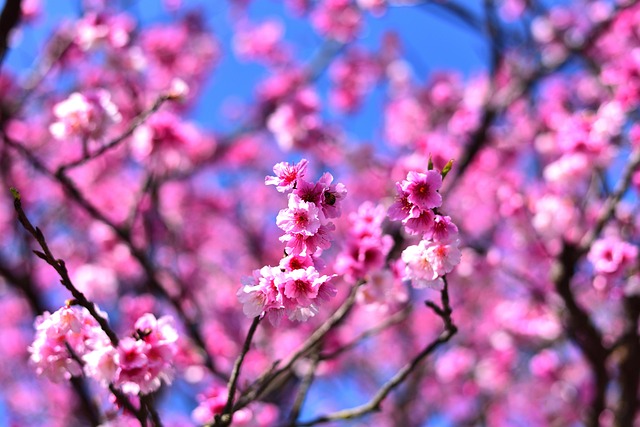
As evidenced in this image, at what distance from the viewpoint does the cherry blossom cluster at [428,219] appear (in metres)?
1.89

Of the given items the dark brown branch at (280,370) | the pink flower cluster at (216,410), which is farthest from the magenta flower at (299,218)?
the pink flower cluster at (216,410)

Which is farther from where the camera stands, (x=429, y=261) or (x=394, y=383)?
(x=394, y=383)

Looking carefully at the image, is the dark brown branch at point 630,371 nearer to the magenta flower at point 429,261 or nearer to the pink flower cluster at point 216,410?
the pink flower cluster at point 216,410

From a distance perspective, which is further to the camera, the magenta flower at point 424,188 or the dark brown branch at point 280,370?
the dark brown branch at point 280,370

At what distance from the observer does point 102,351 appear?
211cm

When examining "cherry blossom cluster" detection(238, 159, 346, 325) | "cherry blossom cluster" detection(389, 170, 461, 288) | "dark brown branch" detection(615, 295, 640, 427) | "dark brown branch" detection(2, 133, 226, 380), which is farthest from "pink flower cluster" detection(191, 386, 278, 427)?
"dark brown branch" detection(615, 295, 640, 427)

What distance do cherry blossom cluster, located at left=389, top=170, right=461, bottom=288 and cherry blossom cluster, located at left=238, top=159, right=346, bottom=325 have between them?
0.21 metres

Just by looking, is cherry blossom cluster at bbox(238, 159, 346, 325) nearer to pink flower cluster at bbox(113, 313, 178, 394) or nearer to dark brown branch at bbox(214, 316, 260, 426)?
dark brown branch at bbox(214, 316, 260, 426)

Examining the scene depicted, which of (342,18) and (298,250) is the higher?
(342,18)

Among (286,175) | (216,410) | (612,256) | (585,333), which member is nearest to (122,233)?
(216,410)

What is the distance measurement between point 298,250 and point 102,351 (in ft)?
2.60

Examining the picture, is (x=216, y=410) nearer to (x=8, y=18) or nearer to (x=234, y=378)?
(x=234, y=378)

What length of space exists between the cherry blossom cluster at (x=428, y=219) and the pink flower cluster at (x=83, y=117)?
2.13 metres

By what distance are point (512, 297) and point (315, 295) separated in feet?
22.7
